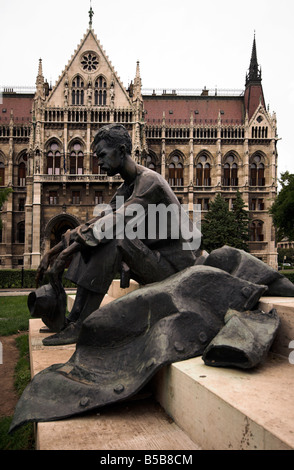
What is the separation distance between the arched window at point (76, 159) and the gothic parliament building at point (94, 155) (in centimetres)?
9

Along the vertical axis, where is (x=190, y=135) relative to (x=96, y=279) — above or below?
above

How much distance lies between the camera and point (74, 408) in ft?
7.24

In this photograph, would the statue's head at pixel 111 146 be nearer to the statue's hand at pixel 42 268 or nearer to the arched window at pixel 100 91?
the statue's hand at pixel 42 268

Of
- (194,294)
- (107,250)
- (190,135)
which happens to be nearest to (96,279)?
(107,250)

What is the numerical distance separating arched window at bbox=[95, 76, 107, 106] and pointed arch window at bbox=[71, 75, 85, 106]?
1.29 m

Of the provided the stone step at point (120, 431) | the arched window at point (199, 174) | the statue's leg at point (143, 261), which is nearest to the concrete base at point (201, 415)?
the stone step at point (120, 431)

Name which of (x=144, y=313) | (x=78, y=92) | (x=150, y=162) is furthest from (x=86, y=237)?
(x=150, y=162)

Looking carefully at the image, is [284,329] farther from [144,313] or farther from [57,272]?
[57,272]

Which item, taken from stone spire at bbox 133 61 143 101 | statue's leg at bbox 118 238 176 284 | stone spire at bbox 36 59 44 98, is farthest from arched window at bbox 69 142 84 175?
statue's leg at bbox 118 238 176 284

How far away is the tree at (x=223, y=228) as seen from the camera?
110 feet

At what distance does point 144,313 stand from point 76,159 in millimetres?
34562

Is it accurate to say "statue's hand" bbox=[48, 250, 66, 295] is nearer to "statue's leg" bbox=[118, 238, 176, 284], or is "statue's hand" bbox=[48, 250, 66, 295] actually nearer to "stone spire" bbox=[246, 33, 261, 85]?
"statue's leg" bbox=[118, 238, 176, 284]

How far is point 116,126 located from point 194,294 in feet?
5.87
